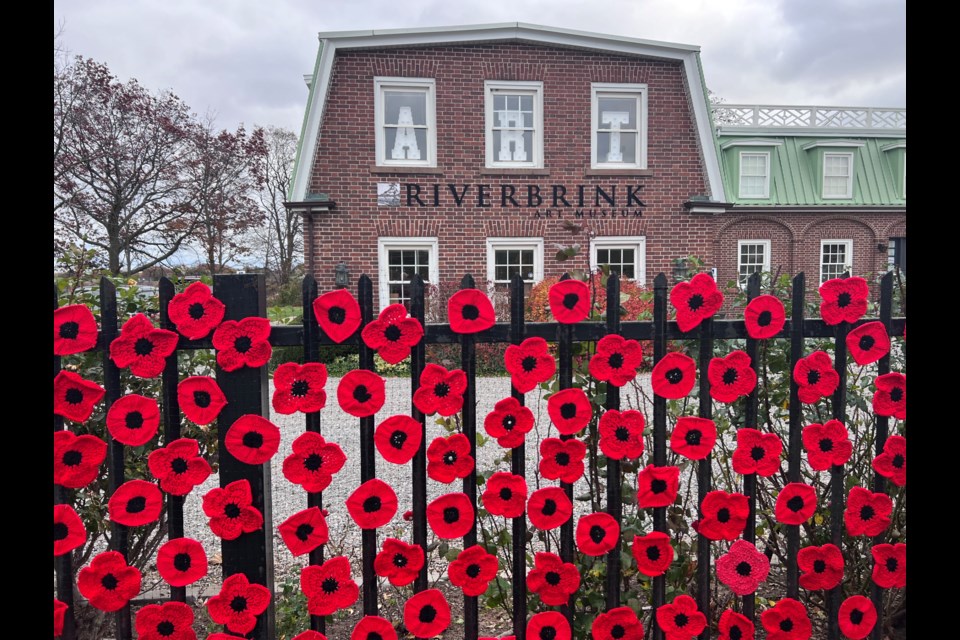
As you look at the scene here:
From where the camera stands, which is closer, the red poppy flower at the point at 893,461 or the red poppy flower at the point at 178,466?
the red poppy flower at the point at 178,466

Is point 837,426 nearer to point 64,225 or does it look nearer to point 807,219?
point 807,219

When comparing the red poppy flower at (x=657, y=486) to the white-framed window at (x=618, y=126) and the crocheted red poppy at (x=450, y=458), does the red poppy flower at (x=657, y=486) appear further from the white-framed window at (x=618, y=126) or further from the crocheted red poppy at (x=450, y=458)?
the white-framed window at (x=618, y=126)

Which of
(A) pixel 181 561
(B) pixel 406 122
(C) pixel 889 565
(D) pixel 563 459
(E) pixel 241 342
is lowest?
(C) pixel 889 565

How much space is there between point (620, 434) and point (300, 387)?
0.96m

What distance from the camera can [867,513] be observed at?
1833 millimetres

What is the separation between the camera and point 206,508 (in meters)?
1.55

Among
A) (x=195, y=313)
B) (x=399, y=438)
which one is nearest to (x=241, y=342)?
(x=195, y=313)

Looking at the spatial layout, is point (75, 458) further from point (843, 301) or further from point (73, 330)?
point (843, 301)

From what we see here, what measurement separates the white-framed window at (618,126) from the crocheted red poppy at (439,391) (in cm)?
1154

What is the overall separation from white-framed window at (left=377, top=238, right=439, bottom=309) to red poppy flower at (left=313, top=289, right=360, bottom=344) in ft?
33.6

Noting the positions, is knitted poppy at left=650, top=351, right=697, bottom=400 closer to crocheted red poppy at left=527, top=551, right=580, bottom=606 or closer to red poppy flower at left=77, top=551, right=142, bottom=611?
crocheted red poppy at left=527, top=551, right=580, bottom=606

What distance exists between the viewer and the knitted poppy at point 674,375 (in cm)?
168

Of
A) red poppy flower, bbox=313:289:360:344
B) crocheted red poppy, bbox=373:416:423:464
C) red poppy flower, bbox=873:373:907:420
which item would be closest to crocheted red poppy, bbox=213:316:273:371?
red poppy flower, bbox=313:289:360:344

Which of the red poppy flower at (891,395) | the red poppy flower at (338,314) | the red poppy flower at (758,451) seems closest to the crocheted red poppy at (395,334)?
the red poppy flower at (338,314)
